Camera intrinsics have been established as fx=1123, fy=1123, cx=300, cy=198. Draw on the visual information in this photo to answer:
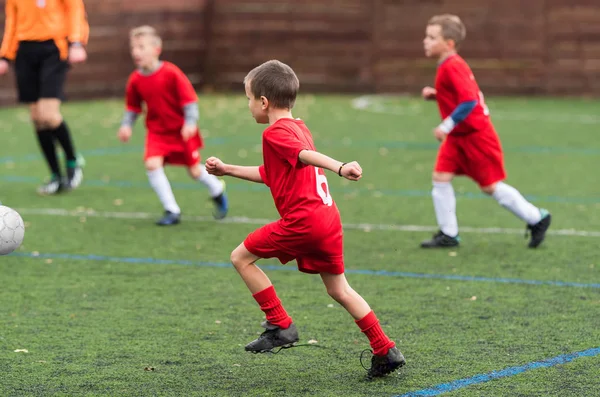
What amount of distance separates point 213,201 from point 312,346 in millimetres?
4099

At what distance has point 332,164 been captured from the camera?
175 inches

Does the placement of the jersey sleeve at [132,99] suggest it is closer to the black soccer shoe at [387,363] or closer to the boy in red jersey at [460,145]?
the boy in red jersey at [460,145]

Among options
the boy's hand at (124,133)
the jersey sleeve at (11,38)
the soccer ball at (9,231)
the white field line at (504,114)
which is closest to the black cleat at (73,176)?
the jersey sleeve at (11,38)

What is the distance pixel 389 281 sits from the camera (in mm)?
7008

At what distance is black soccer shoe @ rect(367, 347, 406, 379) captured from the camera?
4.88m

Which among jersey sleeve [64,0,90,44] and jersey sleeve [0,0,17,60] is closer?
jersey sleeve [64,0,90,44]

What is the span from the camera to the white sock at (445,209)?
808 centimetres

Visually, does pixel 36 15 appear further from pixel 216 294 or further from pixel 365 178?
pixel 216 294

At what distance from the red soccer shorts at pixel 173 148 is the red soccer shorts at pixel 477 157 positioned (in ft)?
7.38

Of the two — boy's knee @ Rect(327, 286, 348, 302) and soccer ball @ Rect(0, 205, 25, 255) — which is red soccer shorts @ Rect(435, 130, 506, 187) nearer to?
boy's knee @ Rect(327, 286, 348, 302)

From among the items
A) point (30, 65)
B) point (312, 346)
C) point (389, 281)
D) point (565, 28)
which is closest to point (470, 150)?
point (389, 281)

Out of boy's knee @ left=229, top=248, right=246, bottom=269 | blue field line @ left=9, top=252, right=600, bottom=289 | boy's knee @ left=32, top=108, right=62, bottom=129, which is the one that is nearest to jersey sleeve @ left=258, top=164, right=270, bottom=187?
boy's knee @ left=229, top=248, right=246, bottom=269

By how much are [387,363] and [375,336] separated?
0.13m

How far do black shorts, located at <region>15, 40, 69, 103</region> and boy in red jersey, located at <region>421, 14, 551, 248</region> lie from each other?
399cm
